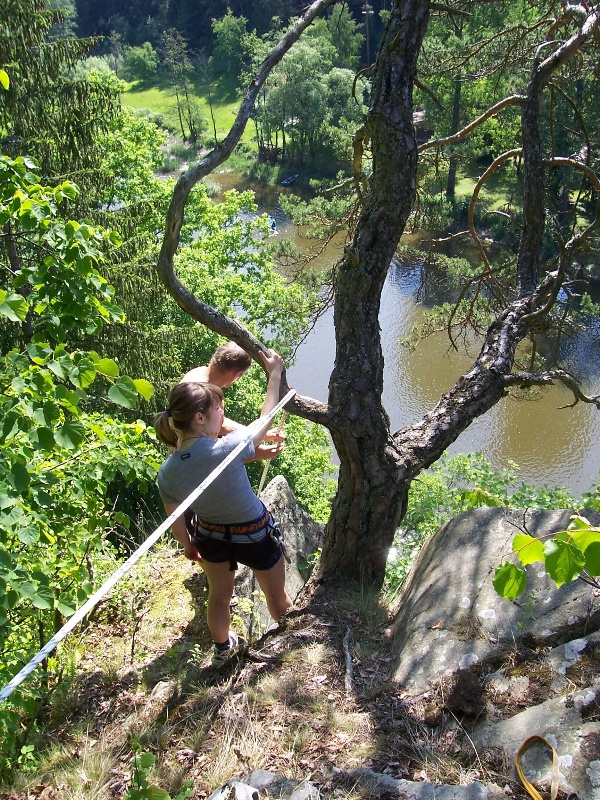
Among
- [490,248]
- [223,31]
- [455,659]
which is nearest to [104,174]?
[455,659]

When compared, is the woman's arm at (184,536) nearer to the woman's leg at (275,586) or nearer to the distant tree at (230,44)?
the woman's leg at (275,586)

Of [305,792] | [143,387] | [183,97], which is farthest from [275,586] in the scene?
[183,97]

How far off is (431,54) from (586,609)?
24.2ft

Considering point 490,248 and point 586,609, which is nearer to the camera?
point 586,609

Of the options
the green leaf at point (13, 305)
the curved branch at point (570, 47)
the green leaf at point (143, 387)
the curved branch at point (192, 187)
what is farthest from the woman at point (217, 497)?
the curved branch at point (570, 47)

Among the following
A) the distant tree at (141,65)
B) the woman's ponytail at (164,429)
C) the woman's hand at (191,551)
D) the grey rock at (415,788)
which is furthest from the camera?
the distant tree at (141,65)

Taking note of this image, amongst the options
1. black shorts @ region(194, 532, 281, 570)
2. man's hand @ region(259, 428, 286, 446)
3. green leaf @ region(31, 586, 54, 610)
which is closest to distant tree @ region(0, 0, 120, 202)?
man's hand @ region(259, 428, 286, 446)

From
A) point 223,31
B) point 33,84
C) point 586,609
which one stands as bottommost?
point 586,609

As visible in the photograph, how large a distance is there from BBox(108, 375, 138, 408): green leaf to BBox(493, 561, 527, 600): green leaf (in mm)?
1283

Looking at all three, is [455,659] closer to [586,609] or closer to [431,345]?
[586,609]

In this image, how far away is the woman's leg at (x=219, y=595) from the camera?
3.22 metres

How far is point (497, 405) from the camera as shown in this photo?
19.2 meters

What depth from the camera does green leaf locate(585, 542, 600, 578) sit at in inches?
51.9

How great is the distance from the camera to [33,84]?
869 centimetres
